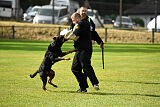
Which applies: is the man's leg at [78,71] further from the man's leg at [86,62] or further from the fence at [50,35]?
the fence at [50,35]

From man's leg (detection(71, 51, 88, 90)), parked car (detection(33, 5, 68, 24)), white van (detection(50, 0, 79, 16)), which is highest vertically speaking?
white van (detection(50, 0, 79, 16))

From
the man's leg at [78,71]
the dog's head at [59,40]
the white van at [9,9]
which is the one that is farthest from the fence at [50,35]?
the dog's head at [59,40]

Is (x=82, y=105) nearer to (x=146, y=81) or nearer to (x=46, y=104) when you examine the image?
(x=46, y=104)

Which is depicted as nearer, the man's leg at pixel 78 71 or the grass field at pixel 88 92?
the grass field at pixel 88 92

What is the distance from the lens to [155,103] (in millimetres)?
8805

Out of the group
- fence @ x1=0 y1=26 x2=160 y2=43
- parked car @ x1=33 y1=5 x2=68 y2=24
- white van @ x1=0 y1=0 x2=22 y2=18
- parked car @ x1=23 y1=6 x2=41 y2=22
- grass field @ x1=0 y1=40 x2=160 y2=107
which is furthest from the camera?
parked car @ x1=23 y1=6 x2=41 y2=22

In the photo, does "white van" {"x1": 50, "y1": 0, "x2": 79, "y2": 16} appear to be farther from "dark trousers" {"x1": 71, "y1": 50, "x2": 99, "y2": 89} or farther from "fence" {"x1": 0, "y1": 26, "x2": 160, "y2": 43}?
"dark trousers" {"x1": 71, "y1": 50, "x2": 99, "y2": 89}

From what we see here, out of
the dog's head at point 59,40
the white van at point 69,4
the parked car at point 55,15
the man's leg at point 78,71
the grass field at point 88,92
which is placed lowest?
the grass field at point 88,92

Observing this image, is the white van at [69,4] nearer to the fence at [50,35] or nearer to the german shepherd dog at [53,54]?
the fence at [50,35]

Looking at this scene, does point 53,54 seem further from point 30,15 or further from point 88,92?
point 30,15

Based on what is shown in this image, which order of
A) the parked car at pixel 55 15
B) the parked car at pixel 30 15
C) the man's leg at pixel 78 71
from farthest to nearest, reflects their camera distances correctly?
the parked car at pixel 30 15
the parked car at pixel 55 15
the man's leg at pixel 78 71

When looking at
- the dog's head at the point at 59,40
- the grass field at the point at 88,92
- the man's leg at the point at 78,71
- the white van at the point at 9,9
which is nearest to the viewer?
the grass field at the point at 88,92

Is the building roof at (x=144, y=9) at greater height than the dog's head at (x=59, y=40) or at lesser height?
greater

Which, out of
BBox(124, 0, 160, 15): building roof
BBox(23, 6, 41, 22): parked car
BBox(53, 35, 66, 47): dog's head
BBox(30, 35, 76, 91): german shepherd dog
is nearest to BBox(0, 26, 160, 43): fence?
BBox(23, 6, 41, 22): parked car
